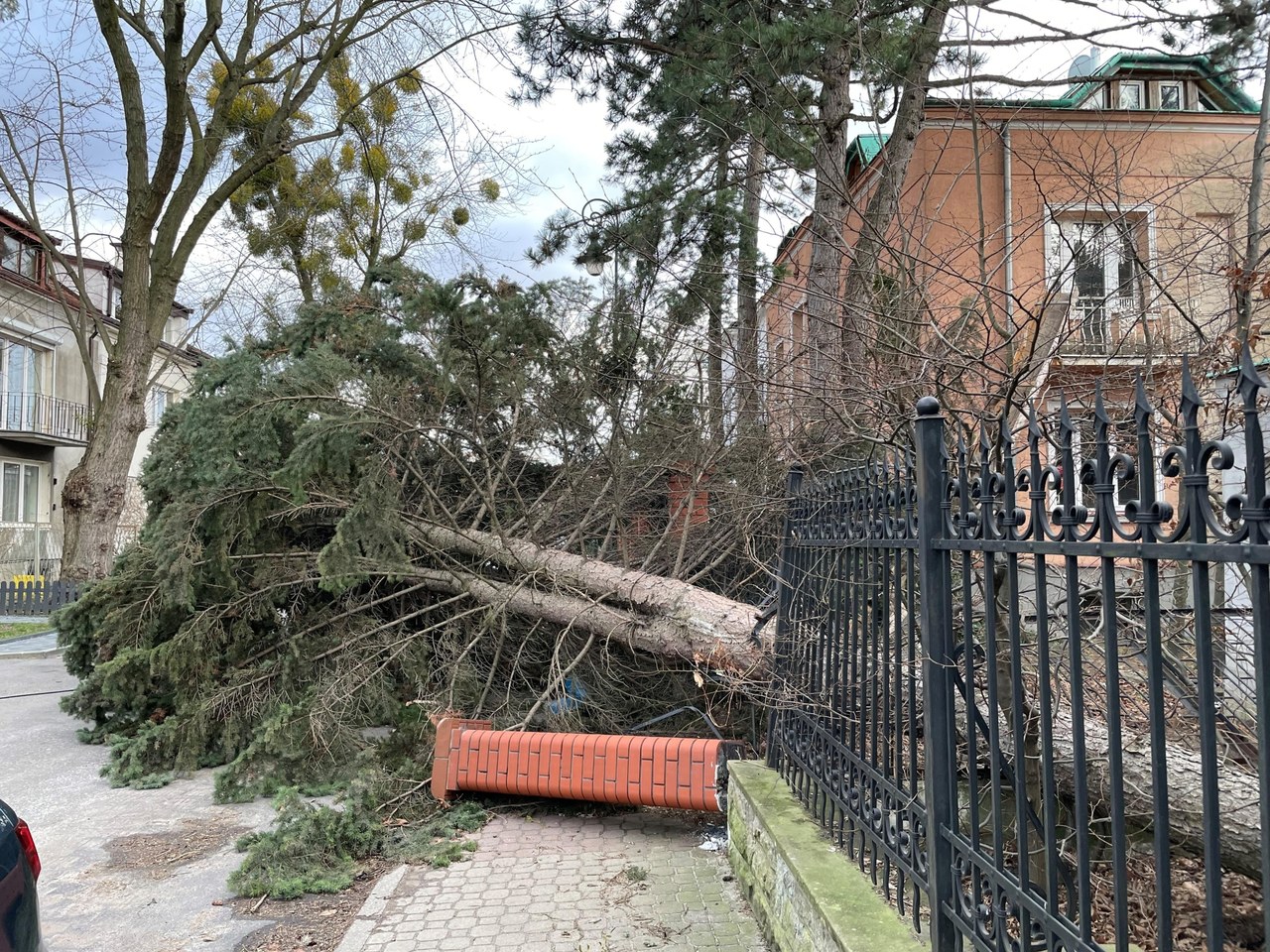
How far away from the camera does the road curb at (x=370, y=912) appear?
4.05m

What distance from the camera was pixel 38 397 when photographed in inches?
998

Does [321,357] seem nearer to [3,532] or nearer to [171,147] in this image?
[171,147]

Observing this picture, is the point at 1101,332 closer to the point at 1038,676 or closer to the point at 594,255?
the point at 1038,676

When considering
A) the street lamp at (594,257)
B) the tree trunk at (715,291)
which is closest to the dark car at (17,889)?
the tree trunk at (715,291)

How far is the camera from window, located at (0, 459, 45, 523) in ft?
83.3

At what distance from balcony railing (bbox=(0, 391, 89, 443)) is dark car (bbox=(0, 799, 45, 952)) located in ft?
83.4

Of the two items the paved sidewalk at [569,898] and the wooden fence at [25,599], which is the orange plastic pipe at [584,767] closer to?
the paved sidewalk at [569,898]

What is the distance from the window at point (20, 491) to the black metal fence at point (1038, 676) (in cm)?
2814

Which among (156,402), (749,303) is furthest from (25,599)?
(749,303)

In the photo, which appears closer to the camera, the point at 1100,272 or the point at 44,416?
the point at 1100,272

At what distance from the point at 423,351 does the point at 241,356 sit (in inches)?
58.7

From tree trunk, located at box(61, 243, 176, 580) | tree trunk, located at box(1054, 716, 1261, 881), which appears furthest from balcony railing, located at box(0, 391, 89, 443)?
tree trunk, located at box(1054, 716, 1261, 881)

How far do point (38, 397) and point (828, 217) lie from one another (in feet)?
90.7

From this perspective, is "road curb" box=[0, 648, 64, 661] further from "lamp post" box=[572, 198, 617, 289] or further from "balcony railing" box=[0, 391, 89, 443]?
"balcony railing" box=[0, 391, 89, 443]
